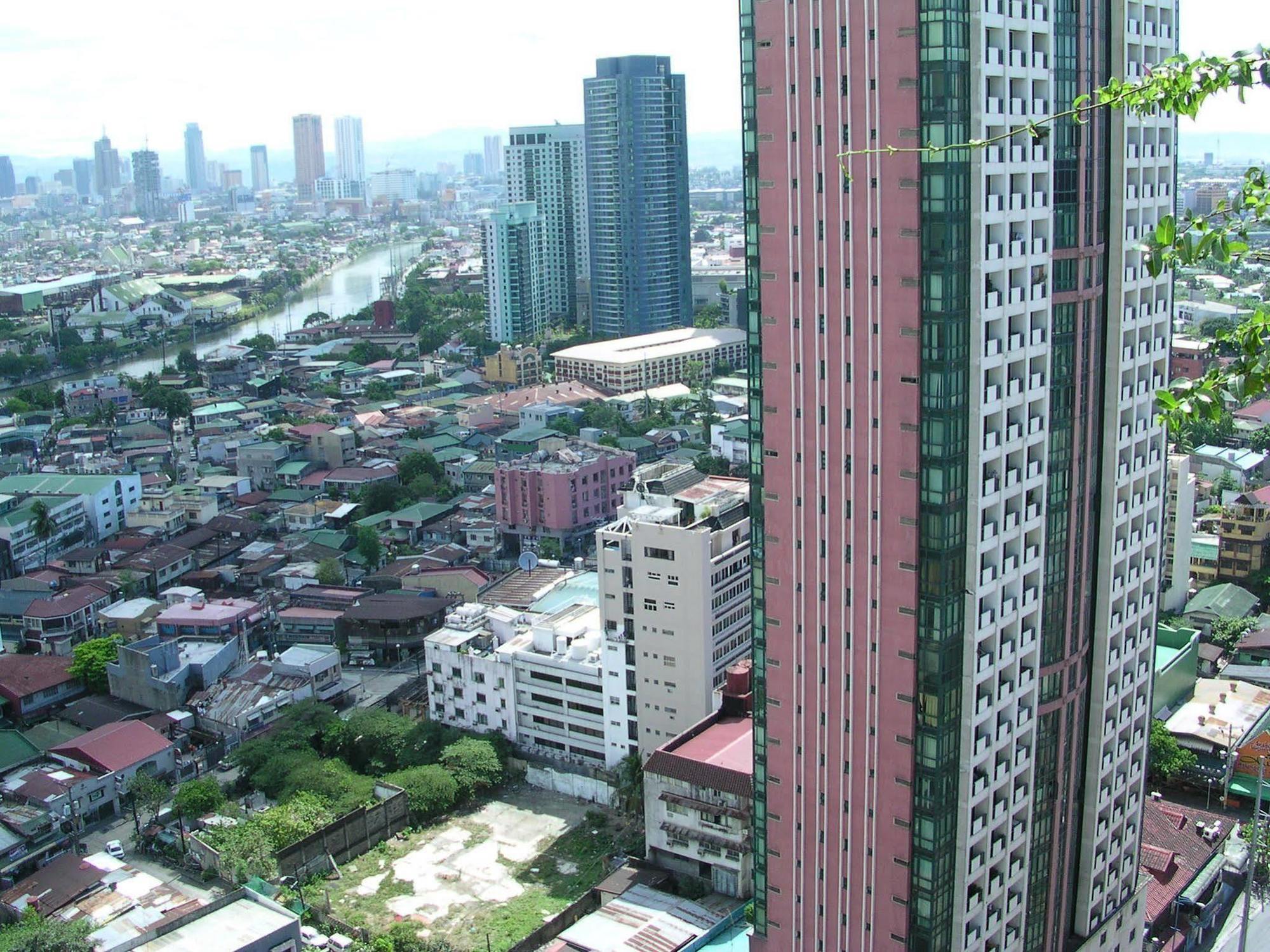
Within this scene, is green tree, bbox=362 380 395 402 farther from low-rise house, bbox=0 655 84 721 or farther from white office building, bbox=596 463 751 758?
white office building, bbox=596 463 751 758

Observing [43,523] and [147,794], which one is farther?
[43,523]

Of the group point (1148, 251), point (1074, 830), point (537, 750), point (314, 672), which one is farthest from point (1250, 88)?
point (314, 672)

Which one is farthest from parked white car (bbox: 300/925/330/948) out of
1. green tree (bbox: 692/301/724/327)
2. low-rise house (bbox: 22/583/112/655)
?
green tree (bbox: 692/301/724/327)

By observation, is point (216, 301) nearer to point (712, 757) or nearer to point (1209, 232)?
point (712, 757)

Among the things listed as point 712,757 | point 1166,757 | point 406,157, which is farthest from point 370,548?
point 406,157

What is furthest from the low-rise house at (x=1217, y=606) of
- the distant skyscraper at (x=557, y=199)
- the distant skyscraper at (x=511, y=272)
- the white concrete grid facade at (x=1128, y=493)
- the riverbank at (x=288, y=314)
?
the riverbank at (x=288, y=314)

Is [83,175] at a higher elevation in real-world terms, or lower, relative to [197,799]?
higher
